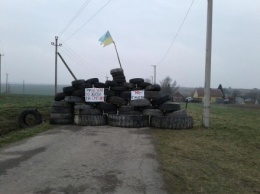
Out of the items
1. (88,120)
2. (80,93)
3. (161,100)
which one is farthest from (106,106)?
(161,100)

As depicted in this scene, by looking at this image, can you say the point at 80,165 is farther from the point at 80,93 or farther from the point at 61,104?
the point at 80,93

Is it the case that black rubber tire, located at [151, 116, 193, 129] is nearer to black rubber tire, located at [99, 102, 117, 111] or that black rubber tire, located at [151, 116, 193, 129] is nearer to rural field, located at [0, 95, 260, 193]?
rural field, located at [0, 95, 260, 193]

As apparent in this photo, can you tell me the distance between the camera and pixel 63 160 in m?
8.16

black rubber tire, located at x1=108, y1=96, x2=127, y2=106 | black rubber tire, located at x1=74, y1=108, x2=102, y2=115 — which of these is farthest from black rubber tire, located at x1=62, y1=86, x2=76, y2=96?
black rubber tire, located at x1=108, y1=96, x2=127, y2=106

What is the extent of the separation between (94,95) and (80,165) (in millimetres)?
8623

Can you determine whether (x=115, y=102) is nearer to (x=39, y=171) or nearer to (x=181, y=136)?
(x=181, y=136)

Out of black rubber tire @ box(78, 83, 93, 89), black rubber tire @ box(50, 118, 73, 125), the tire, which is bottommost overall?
black rubber tire @ box(50, 118, 73, 125)

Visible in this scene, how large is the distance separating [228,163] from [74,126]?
25.0ft

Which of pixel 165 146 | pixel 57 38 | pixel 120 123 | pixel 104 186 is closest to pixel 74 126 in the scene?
pixel 120 123

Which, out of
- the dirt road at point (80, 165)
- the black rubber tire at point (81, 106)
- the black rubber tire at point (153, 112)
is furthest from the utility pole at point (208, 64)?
the black rubber tire at point (81, 106)

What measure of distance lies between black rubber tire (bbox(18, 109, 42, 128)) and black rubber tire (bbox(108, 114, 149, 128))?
330 centimetres

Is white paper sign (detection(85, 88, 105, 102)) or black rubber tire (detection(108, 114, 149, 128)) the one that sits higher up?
white paper sign (detection(85, 88, 105, 102))

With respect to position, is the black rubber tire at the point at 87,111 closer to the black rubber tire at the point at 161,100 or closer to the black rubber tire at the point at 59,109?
the black rubber tire at the point at 59,109

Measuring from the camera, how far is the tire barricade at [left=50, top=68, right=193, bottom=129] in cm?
1499
